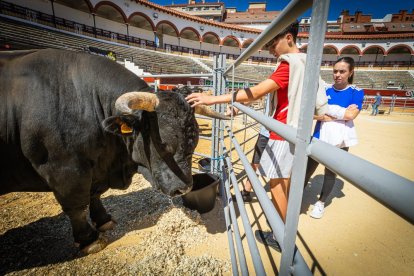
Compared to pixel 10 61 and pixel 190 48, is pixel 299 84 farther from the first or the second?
pixel 190 48

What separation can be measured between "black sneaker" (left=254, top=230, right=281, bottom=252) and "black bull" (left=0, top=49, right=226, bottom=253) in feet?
3.38

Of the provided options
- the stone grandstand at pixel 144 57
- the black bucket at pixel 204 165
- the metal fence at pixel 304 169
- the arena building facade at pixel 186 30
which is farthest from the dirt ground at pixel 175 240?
the arena building facade at pixel 186 30

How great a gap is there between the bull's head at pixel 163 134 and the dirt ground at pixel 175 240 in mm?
691

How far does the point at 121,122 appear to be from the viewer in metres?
1.72

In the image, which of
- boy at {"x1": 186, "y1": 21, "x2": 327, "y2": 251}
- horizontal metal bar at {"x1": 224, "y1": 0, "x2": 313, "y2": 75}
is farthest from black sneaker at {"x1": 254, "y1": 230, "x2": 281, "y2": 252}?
horizontal metal bar at {"x1": 224, "y1": 0, "x2": 313, "y2": 75}

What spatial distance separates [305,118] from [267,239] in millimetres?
2062

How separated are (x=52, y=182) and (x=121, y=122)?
82cm

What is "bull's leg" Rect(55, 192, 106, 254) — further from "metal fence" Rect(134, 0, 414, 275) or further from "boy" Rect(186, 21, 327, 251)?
"metal fence" Rect(134, 0, 414, 275)

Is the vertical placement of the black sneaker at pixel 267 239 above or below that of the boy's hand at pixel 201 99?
below

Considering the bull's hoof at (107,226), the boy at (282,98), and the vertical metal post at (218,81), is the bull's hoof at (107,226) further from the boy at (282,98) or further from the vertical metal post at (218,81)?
the boy at (282,98)

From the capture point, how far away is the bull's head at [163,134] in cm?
175

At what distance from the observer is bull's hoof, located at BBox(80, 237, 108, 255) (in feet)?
6.89

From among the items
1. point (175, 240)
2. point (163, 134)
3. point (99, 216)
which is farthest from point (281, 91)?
point (99, 216)

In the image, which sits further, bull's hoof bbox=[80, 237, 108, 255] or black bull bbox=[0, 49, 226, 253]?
bull's hoof bbox=[80, 237, 108, 255]
